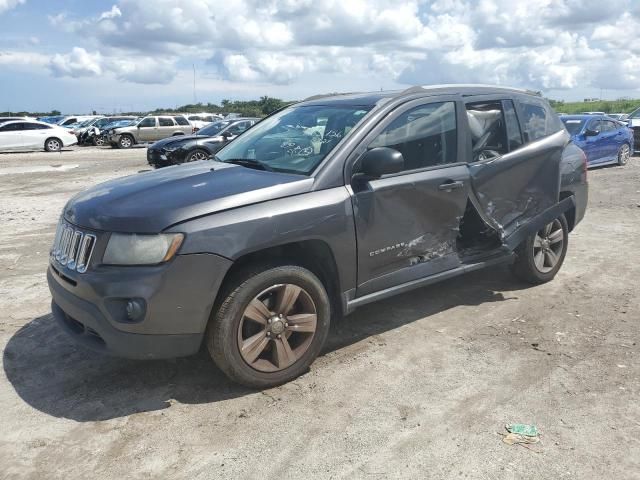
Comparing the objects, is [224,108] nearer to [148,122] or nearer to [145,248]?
[148,122]

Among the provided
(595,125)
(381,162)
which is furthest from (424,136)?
(595,125)

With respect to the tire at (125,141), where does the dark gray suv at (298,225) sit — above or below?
above

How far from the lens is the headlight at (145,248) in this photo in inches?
125

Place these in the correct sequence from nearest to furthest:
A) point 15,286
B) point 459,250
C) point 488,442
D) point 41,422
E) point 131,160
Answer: point 488,442, point 41,422, point 459,250, point 15,286, point 131,160

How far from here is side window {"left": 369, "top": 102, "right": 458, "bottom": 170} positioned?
418 centimetres

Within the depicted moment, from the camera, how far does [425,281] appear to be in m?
4.33

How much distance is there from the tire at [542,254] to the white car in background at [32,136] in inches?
993

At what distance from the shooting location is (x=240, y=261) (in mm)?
3492

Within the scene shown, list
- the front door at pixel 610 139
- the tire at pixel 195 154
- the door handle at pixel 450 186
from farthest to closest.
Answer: the front door at pixel 610 139, the tire at pixel 195 154, the door handle at pixel 450 186

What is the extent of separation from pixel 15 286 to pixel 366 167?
3.97m

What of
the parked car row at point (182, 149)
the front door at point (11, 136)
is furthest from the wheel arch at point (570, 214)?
the front door at point (11, 136)

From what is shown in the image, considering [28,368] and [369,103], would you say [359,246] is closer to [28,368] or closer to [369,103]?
[369,103]

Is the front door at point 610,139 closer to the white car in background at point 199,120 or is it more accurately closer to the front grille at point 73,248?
the front grille at point 73,248

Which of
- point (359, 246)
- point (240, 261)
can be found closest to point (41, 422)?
point (240, 261)
